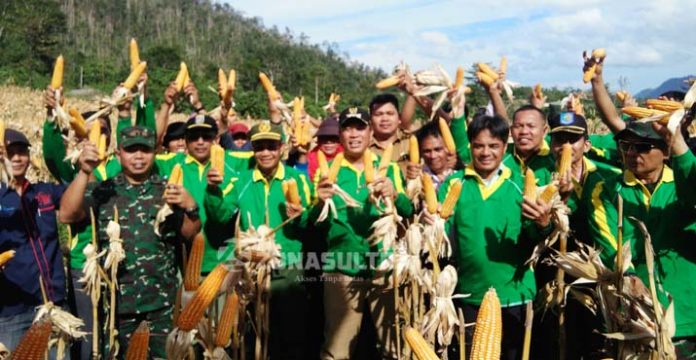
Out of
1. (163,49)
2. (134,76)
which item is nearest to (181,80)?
(134,76)

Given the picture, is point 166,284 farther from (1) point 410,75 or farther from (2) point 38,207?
(1) point 410,75

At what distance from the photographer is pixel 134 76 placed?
206 inches

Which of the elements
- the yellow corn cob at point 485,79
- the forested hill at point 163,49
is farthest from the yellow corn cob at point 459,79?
the forested hill at point 163,49

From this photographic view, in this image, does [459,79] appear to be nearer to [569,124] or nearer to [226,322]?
[569,124]

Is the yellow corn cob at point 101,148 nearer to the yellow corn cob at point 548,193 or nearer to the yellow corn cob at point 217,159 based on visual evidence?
the yellow corn cob at point 217,159

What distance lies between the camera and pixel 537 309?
4.06m

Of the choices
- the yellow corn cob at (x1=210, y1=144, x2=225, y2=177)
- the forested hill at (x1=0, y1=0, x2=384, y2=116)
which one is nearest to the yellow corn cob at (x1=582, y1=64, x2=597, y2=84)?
the yellow corn cob at (x1=210, y1=144, x2=225, y2=177)

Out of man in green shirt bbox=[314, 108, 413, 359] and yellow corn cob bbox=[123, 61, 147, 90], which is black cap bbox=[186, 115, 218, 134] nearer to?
yellow corn cob bbox=[123, 61, 147, 90]

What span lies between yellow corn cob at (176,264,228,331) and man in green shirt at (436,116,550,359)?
2.24 m

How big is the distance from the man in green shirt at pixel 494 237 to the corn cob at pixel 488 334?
6.62 feet

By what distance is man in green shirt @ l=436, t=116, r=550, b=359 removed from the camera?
399cm

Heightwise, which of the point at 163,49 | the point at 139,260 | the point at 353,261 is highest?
the point at 163,49

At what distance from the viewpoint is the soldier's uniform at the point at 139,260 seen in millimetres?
4109

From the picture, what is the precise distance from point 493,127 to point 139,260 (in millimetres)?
2690
